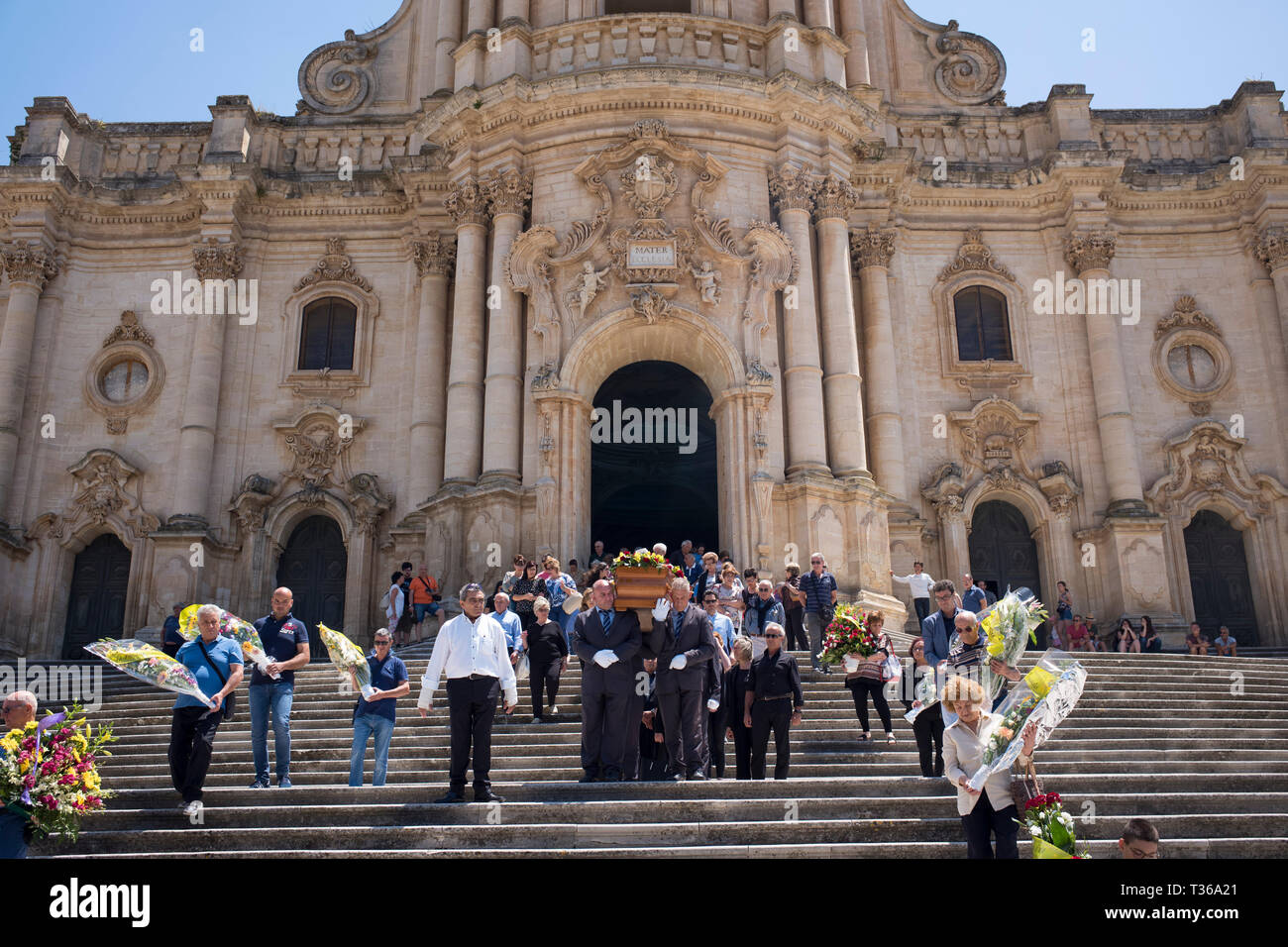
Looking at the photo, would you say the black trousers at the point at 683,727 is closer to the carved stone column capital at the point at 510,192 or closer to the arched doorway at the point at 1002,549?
the carved stone column capital at the point at 510,192

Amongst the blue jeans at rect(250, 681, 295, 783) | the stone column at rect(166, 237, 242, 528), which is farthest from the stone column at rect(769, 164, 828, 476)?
the stone column at rect(166, 237, 242, 528)

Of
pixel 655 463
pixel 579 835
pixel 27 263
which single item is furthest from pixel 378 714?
pixel 27 263

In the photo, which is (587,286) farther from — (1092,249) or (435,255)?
(1092,249)

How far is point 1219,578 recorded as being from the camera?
75.4ft

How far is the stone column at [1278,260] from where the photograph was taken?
24125 millimetres

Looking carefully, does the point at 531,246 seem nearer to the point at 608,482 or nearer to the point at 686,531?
the point at 608,482

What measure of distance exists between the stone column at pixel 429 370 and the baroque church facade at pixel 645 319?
0.23 ft

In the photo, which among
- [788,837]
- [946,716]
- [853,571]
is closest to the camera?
[946,716]

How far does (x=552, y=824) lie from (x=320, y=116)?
74.8ft

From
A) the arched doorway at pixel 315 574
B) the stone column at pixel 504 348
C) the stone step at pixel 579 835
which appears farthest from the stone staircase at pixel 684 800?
the arched doorway at pixel 315 574

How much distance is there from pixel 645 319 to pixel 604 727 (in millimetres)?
12389

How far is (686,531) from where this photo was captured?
2856 centimetres

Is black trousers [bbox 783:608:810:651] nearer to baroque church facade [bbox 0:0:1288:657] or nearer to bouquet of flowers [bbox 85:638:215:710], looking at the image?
baroque church facade [bbox 0:0:1288:657]

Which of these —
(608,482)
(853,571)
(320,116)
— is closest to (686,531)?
(608,482)
